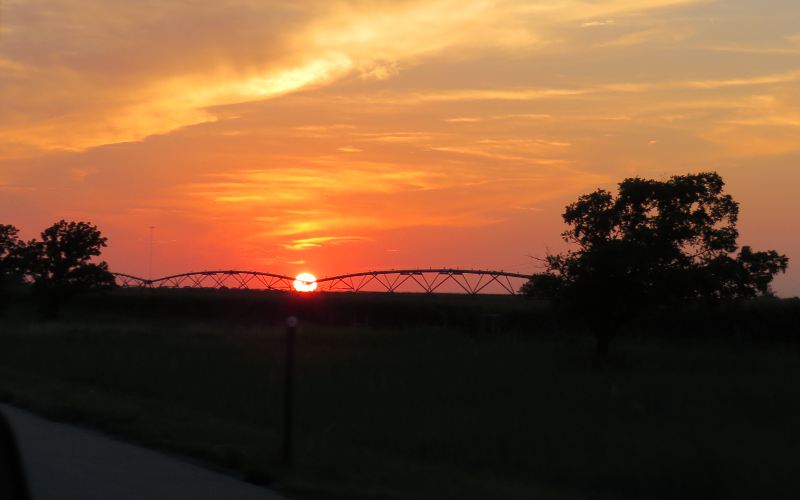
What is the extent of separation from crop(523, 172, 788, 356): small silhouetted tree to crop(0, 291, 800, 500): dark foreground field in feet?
7.70

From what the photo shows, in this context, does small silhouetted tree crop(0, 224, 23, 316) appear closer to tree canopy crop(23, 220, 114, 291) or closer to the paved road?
tree canopy crop(23, 220, 114, 291)

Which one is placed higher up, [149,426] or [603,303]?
[603,303]

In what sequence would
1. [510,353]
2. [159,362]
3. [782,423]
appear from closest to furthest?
[782,423] → [159,362] → [510,353]

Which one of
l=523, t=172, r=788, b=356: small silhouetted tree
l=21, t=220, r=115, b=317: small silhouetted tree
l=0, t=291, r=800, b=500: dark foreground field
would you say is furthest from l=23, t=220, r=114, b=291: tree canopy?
l=523, t=172, r=788, b=356: small silhouetted tree

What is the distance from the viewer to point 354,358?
32.1 metres

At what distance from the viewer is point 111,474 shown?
35.5 ft

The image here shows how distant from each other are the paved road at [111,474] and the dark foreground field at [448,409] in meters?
0.50

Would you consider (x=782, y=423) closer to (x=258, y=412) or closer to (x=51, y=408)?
(x=258, y=412)

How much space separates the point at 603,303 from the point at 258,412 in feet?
62.6

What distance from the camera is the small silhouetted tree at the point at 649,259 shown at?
1307 inches

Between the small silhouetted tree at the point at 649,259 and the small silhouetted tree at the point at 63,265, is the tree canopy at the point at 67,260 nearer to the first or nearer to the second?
the small silhouetted tree at the point at 63,265

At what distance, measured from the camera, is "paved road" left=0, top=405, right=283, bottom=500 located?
9758 mm

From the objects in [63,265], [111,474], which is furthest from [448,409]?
[63,265]

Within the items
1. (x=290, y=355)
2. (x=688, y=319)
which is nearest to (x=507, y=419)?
(x=290, y=355)
